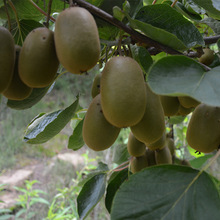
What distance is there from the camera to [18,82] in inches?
18.1

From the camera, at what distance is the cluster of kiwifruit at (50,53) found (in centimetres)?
39

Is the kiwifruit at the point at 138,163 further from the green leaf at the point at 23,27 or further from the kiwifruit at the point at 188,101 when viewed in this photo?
the green leaf at the point at 23,27

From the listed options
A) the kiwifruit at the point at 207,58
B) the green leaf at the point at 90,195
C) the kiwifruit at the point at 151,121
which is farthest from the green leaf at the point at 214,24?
the green leaf at the point at 90,195

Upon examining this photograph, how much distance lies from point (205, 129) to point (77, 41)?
0.94 feet

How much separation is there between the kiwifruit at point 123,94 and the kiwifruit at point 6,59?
0.46 feet

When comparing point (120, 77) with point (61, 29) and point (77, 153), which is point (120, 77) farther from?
point (77, 153)

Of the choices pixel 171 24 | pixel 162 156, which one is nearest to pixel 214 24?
pixel 171 24

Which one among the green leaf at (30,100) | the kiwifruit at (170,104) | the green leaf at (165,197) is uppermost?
the kiwifruit at (170,104)

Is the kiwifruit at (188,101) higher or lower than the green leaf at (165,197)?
higher

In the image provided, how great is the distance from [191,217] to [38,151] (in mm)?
3526

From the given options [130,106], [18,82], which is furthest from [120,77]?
[18,82]

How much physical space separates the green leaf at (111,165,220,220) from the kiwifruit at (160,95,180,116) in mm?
165

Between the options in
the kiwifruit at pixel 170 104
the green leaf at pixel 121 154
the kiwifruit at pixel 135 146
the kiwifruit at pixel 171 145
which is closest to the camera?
the kiwifruit at pixel 170 104

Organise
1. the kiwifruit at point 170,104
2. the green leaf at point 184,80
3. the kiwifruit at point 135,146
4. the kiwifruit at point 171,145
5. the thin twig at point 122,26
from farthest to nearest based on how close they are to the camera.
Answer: the kiwifruit at point 171,145 < the kiwifruit at point 135,146 < the kiwifruit at point 170,104 < the thin twig at point 122,26 < the green leaf at point 184,80
